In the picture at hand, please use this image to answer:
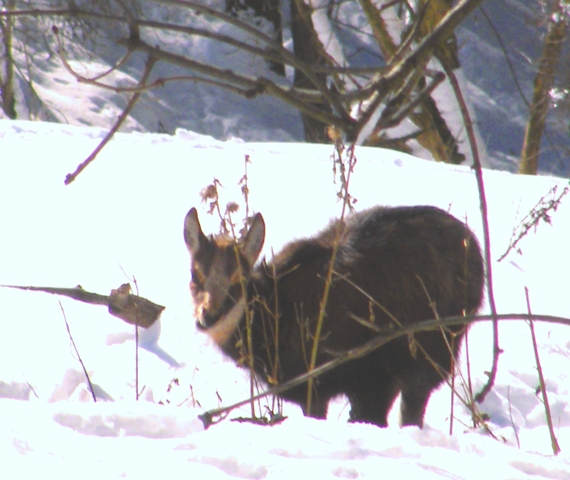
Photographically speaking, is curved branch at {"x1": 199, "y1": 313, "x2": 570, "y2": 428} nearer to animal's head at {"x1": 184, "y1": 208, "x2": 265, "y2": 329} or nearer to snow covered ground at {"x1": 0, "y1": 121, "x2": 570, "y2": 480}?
snow covered ground at {"x1": 0, "y1": 121, "x2": 570, "y2": 480}

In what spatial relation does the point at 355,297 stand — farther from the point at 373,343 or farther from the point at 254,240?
the point at 373,343

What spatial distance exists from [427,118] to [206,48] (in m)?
8.48

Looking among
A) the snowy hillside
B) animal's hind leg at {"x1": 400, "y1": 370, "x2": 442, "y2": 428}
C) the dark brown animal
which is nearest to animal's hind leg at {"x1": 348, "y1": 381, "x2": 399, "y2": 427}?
the dark brown animal

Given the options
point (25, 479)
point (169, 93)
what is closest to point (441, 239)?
point (25, 479)

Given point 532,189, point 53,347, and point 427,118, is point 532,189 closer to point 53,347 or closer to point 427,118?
point 427,118

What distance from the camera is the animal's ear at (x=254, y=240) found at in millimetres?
4746

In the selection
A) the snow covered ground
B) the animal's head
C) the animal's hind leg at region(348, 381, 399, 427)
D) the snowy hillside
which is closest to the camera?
the snow covered ground

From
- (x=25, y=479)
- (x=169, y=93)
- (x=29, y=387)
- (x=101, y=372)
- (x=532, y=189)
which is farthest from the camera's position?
(x=169, y=93)

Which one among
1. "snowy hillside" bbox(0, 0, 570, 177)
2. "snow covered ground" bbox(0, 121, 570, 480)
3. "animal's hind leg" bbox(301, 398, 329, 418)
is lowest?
"animal's hind leg" bbox(301, 398, 329, 418)

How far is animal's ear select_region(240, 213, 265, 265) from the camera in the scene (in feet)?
15.6

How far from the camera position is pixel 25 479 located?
81.8 inches

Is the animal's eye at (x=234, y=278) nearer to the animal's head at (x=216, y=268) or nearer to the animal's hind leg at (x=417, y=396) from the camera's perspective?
the animal's head at (x=216, y=268)

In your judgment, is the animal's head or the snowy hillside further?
the snowy hillside

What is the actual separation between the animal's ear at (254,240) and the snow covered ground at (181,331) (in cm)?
81
